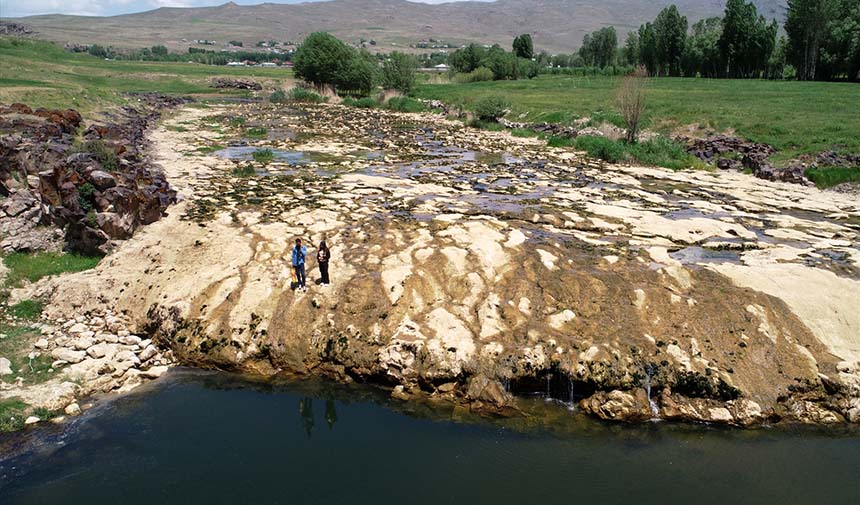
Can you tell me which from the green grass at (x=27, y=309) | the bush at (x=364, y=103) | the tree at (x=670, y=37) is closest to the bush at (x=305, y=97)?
the bush at (x=364, y=103)

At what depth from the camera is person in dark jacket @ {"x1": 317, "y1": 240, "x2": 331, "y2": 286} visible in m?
13.4

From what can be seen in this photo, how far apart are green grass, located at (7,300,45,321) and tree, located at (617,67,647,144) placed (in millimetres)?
31423

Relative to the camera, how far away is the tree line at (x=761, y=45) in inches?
2643

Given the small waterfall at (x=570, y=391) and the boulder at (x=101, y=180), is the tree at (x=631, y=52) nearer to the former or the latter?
the boulder at (x=101, y=180)

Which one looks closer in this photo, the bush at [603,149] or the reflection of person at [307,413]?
the reflection of person at [307,413]

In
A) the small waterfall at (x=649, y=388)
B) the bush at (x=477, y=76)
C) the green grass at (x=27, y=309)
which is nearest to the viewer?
the small waterfall at (x=649, y=388)

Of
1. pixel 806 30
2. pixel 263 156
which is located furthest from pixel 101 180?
pixel 806 30

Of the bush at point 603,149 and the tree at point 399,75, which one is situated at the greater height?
the tree at point 399,75

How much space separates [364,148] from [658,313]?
25.5m

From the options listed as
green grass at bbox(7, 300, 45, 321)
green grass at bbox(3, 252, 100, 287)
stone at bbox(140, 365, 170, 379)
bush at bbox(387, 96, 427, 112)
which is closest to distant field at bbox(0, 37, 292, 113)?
bush at bbox(387, 96, 427, 112)

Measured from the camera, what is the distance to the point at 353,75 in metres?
73.5

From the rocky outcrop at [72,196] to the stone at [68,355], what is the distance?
15.6ft

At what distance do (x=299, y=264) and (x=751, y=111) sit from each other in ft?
126

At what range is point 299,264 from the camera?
1320 centimetres
